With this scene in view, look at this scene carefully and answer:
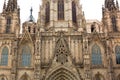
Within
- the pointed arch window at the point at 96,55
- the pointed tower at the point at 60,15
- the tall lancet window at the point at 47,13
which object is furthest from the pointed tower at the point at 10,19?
the pointed arch window at the point at 96,55

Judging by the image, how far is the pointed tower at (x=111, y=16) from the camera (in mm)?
45844

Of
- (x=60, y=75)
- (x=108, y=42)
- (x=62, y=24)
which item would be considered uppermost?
(x=62, y=24)

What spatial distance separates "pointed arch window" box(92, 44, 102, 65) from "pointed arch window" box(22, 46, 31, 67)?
37.2 ft

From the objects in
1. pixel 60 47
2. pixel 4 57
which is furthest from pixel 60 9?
pixel 4 57

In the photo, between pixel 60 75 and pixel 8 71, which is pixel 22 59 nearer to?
pixel 8 71

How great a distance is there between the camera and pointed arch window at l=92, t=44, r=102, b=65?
43.6 meters

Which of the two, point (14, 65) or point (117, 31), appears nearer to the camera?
point (14, 65)

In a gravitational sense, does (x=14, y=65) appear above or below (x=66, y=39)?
below

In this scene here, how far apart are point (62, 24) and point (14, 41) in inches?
383

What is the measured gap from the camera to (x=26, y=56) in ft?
145

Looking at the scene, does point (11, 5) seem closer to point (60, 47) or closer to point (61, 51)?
point (60, 47)

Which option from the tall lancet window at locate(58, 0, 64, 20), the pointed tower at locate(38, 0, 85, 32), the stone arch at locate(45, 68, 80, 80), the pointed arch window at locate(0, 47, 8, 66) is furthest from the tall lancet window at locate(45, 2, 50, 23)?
the stone arch at locate(45, 68, 80, 80)

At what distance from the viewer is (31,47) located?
44.9 m

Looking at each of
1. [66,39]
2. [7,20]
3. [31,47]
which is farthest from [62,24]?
[7,20]
